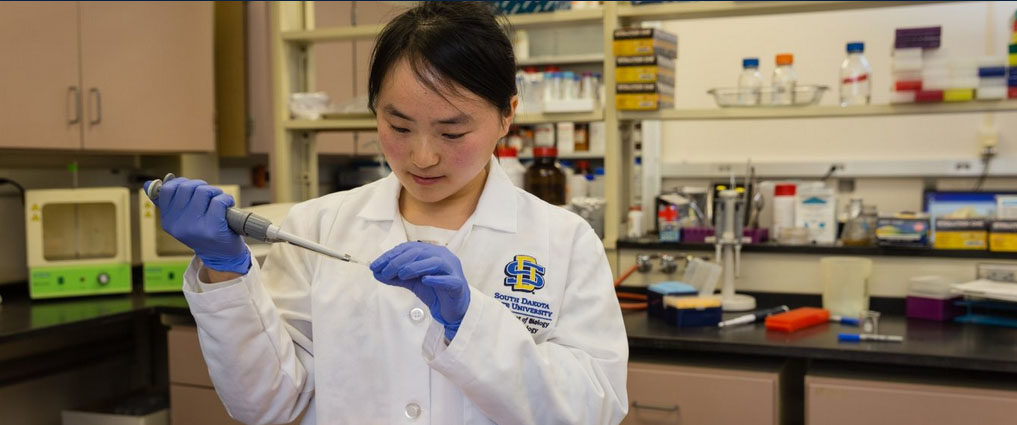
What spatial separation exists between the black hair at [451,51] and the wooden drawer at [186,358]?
133 centimetres

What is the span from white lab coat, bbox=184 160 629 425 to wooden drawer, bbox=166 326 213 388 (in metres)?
1.13

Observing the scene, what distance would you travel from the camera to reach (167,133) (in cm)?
271

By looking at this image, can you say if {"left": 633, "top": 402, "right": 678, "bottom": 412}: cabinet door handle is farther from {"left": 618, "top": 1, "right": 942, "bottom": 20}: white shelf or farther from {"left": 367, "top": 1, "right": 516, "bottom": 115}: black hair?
{"left": 618, "top": 1, "right": 942, "bottom": 20}: white shelf

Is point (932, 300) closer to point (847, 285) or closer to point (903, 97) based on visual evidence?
point (847, 285)

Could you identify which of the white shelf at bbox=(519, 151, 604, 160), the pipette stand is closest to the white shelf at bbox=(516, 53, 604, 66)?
the white shelf at bbox=(519, 151, 604, 160)

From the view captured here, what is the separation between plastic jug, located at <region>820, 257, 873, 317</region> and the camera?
219 centimetres

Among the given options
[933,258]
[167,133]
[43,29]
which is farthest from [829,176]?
[43,29]

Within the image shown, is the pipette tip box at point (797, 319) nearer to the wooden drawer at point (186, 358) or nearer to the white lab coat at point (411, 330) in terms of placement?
the white lab coat at point (411, 330)

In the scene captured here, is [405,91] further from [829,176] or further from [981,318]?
[829,176]

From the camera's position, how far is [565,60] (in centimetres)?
486

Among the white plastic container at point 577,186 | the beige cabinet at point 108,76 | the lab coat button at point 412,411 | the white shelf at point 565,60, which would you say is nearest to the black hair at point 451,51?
the lab coat button at point 412,411

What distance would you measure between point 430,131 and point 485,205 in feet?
0.61

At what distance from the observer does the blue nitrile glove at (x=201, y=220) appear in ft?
3.46

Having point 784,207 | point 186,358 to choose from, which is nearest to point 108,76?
point 186,358
